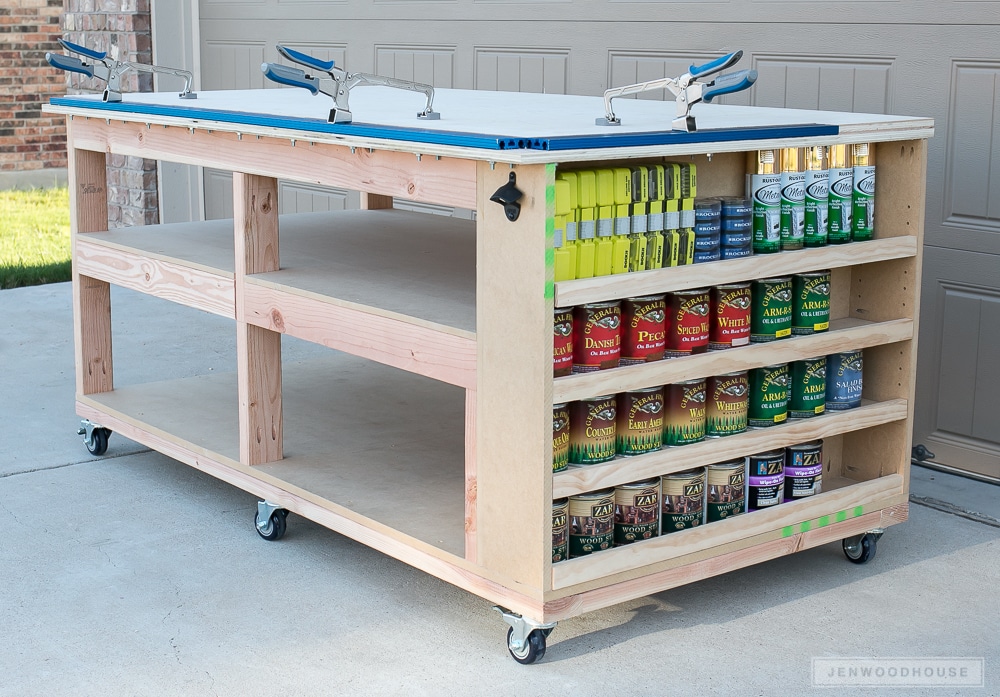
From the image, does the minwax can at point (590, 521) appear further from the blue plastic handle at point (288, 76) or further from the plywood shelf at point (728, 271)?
the blue plastic handle at point (288, 76)

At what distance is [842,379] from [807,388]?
4.7 inches

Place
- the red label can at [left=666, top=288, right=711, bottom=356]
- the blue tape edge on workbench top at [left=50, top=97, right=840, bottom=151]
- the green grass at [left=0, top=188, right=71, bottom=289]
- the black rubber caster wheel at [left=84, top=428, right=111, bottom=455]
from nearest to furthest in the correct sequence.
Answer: the blue tape edge on workbench top at [left=50, top=97, right=840, bottom=151] < the red label can at [left=666, top=288, right=711, bottom=356] < the black rubber caster wheel at [left=84, top=428, right=111, bottom=455] < the green grass at [left=0, top=188, right=71, bottom=289]

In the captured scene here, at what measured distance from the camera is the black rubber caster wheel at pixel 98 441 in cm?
379

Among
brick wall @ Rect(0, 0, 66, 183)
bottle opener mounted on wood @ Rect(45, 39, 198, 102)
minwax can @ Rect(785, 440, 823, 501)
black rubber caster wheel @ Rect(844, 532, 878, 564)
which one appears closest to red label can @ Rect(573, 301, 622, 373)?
minwax can @ Rect(785, 440, 823, 501)

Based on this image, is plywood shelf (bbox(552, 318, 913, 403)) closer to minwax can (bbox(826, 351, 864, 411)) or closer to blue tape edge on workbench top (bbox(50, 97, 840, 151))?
minwax can (bbox(826, 351, 864, 411))

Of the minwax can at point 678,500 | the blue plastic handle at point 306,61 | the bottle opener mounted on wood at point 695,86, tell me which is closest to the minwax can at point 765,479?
the minwax can at point 678,500

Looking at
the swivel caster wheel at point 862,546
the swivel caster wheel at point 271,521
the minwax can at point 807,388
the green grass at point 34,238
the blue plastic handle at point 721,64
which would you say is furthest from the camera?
the green grass at point 34,238

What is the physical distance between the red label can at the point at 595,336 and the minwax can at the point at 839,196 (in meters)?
0.64

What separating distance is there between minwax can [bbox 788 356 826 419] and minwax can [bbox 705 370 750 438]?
175 mm

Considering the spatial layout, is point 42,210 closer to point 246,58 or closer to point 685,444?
point 246,58

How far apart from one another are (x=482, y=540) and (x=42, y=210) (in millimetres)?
7325

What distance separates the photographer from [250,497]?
347 centimetres

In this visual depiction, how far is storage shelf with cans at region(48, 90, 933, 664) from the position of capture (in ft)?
7.77

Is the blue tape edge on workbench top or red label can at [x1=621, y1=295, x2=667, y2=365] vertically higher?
the blue tape edge on workbench top
